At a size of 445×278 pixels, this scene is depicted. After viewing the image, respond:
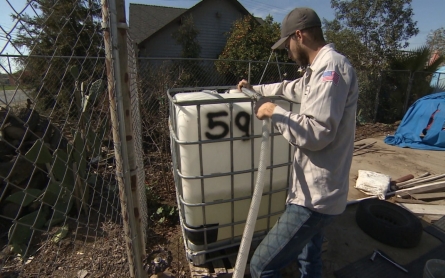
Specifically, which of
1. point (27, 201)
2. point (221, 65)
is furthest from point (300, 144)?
point (221, 65)

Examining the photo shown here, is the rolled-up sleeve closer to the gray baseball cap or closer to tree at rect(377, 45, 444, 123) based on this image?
the gray baseball cap

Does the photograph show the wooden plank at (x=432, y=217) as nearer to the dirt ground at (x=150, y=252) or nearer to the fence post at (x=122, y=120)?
the dirt ground at (x=150, y=252)

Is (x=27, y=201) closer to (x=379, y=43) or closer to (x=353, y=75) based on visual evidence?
(x=353, y=75)

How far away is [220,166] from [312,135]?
67 centimetres

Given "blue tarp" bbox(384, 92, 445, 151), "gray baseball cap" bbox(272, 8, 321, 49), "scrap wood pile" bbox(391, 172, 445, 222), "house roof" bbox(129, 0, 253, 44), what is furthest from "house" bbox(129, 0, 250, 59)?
"gray baseball cap" bbox(272, 8, 321, 49)

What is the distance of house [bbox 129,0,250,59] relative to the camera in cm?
1314

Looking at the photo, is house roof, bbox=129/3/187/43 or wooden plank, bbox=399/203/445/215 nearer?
wooden plank, bbox=399/203/445/215

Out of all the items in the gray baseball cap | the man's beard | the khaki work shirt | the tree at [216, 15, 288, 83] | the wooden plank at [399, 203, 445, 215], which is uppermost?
the tree at [216, 15, 288, 83]

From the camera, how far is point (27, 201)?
2721 millimetres

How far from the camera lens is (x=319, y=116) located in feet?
4.04

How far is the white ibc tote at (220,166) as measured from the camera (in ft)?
5.27

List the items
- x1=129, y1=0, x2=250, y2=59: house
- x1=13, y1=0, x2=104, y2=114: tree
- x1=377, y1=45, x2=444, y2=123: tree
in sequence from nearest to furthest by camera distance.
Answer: x1=13, y1=0, x2=104, y2=114: tree < x1=377, y1=45, x2=444, y2=123: tree < x1=129, y1=0, x2=250, y2=59: house

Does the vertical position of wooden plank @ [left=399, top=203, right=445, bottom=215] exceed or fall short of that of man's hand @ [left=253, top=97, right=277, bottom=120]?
it falls short

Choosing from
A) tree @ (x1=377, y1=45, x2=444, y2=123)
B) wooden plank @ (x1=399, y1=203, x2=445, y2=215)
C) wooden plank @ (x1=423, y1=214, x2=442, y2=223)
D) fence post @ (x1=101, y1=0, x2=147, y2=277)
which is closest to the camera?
fence post @ (x1=101, y1=0, x2=147, y2=277)
